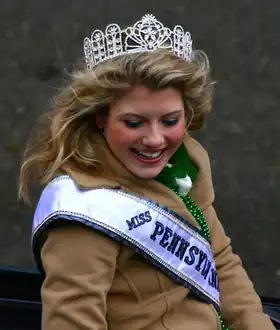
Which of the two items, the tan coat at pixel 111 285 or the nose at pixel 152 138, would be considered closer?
the tan coat at pixel 111 285

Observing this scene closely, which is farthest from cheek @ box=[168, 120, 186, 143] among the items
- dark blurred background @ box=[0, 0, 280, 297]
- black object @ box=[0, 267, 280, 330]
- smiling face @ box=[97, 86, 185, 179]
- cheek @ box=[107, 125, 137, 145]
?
dark blurred background @ box=[0, 0, 280, 297]

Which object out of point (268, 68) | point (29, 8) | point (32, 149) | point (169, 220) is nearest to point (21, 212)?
point (29, 8)

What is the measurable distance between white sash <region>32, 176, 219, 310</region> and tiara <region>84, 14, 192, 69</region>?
0.32m

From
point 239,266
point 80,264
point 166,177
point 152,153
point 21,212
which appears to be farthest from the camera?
point 21,212

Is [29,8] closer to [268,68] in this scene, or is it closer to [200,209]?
[268,68]

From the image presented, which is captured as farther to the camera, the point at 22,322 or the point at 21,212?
the point at 21,212

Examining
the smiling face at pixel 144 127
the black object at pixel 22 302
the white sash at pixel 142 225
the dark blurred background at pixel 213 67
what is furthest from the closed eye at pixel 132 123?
the dark blurred background at pixel 213 67

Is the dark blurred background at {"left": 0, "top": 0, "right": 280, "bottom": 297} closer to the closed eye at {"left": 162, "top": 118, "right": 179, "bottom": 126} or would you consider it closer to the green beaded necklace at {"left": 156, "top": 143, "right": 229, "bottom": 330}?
the green beaded necklace at {"left": 156, "top": 143, "right": 229, "bottom": 330}

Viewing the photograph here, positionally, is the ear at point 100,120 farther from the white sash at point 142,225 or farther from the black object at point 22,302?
the black object at point 22,302

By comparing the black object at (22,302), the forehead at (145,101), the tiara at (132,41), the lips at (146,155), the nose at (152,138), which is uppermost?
the tiara at (132,41)

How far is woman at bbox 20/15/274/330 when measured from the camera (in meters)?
1.85

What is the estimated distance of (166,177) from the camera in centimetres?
210

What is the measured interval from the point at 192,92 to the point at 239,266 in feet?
1.98

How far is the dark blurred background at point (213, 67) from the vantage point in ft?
13.6
